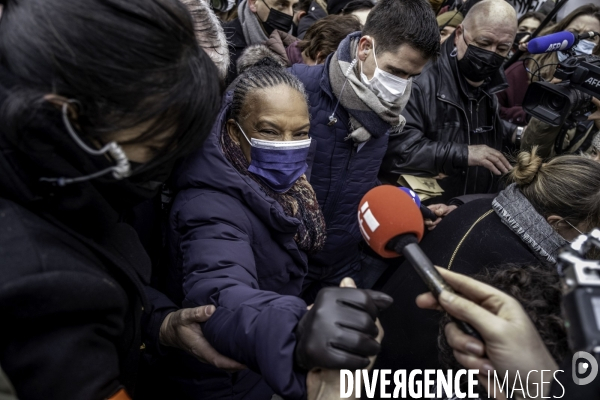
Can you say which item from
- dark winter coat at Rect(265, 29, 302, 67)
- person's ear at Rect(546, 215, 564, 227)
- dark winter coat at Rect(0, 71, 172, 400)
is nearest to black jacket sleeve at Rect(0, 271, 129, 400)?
dark winter coat at Rect(0, 71, 172, 400)

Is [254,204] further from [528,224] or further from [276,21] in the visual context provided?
[276,21]

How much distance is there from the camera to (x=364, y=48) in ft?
8.71

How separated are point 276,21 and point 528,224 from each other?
8.94 ft

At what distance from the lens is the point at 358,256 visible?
2869mm

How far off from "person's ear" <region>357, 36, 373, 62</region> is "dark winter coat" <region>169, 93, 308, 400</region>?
0.97 meters

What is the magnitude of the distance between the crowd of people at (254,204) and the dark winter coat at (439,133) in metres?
0.01

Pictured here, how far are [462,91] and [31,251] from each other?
2.81 meters

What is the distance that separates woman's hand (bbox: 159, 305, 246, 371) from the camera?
4.63ft

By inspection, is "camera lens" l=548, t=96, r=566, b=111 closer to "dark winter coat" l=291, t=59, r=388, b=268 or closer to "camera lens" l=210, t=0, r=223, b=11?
"dark winter coat" l=291, t=59, r=388, b=268

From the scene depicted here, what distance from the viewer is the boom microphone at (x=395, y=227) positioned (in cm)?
112

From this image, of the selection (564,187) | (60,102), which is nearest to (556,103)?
(564,187)

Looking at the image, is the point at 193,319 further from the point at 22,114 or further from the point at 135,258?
the point at 22,114

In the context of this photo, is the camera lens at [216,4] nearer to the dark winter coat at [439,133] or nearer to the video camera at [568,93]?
the dark winter coat at [439,133]

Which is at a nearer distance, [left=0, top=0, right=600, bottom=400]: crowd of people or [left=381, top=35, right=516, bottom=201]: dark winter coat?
[left=0, top=0, right=600, bottom=400]: crowd of people
